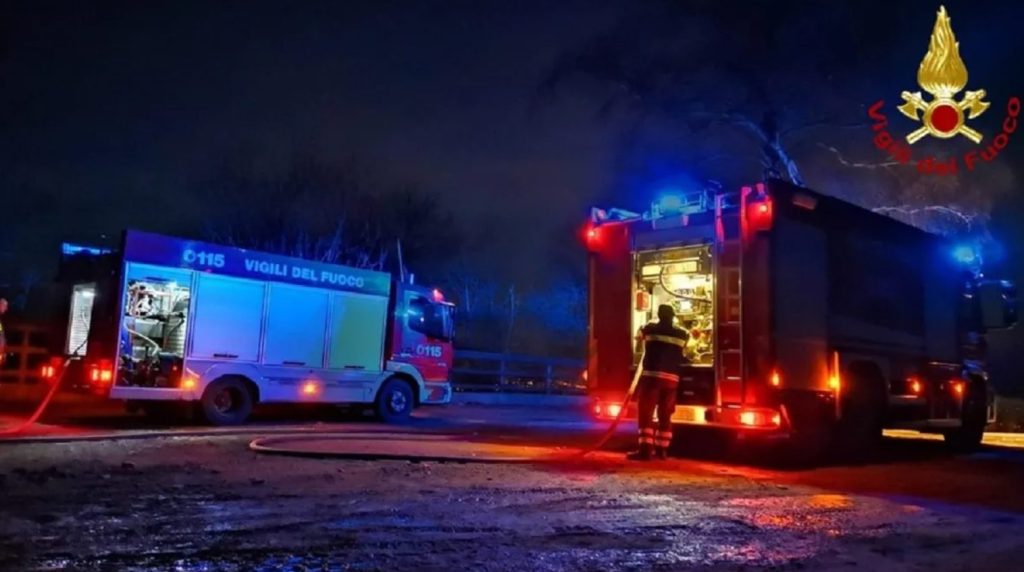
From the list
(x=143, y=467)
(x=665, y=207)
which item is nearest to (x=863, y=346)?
(x=665, y=207)

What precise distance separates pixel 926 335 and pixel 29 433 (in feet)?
37.8

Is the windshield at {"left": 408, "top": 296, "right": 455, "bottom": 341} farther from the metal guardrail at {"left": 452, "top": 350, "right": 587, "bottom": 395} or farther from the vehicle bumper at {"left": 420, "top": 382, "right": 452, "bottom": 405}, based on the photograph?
the metal guardrail at {"left": 452, "top": 350, "right": 587, "bottom": 395}

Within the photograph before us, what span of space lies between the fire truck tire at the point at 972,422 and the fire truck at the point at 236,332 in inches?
335

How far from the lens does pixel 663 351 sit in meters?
9.22

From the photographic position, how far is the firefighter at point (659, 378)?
30.2 ft

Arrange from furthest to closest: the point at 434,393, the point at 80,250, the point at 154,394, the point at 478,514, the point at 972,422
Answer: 1. the point at 434,393
2. the point at 80,250
3. the point at 972,422
4. the point at 154,394
5. the point at 478,514

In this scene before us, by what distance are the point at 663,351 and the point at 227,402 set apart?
684cm

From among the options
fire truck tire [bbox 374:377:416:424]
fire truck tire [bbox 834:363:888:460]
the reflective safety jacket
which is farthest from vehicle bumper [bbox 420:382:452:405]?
fire truck tire [bbox 834:363:888:460]

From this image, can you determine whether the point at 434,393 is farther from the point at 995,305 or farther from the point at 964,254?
A: the point at 995,305

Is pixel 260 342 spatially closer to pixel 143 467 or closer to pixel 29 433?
pixel 29 433

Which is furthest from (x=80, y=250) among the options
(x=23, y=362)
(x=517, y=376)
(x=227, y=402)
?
(x=517, y=376)

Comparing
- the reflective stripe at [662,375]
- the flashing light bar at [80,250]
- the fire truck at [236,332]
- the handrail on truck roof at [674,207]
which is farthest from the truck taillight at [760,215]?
the flashing light bar at [80,250]

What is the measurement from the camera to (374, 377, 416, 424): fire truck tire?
570 inches

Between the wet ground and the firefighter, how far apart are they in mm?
344
